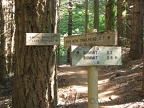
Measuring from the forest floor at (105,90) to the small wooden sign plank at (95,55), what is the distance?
3.60 meters

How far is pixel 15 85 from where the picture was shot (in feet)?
17.1

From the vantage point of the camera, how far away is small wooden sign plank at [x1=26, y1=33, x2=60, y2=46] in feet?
15.3

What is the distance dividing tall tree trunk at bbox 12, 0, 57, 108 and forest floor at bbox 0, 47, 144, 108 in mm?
2590

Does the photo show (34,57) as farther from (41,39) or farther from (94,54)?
(94,54)

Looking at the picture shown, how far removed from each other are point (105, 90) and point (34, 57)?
18.0ft

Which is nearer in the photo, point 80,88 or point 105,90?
point 105,90

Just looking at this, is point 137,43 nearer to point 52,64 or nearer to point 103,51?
point 52,64

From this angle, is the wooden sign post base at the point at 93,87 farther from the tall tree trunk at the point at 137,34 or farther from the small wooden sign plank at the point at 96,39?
the tall tree trunk at the point at 137,34

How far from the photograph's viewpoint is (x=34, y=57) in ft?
16.0

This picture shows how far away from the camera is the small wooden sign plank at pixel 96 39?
357 cm

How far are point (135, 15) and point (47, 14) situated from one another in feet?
31.6

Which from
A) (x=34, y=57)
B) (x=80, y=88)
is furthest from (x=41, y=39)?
(x=80, y=88)

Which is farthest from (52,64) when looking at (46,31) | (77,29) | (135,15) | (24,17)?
(77,29)

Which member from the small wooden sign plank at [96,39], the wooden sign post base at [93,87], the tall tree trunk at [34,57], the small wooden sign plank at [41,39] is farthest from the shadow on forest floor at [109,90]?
the small wooden sign plank at [96,39]
